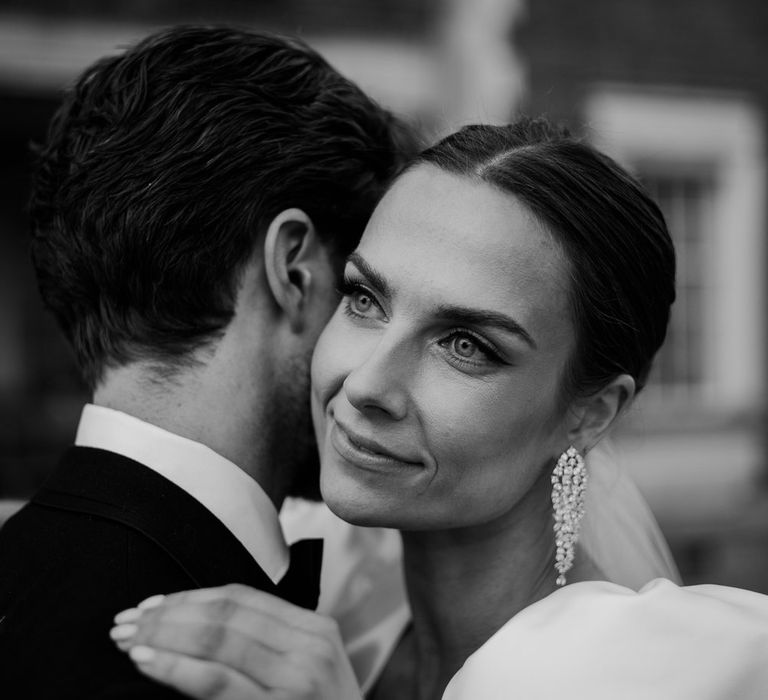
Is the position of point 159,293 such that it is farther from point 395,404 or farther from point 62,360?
point 62,360

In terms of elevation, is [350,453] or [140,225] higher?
[140,225]

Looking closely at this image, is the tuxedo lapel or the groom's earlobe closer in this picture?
the tuxedo lapel

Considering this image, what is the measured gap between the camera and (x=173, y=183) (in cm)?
186

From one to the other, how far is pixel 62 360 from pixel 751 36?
6583 mm

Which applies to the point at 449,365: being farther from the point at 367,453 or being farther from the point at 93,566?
the point at 93,566

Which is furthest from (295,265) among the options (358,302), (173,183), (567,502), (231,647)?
(231,647)

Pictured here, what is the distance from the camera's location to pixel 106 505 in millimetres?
1562

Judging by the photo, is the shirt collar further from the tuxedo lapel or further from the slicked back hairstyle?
the slicked back hairstyle

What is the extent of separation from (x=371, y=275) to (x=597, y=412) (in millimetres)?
552

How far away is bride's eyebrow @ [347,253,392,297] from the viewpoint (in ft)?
5.80

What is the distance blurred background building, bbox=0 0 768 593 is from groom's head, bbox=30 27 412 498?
525 centimetres

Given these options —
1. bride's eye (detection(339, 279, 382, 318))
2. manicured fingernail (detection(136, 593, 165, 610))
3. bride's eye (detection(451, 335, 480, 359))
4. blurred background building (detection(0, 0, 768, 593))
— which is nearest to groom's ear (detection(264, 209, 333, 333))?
bride's eye (detection(339, 279, 382, 318))

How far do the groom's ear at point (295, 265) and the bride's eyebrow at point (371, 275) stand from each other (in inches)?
5.7

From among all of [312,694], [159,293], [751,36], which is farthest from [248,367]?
[751,36]
